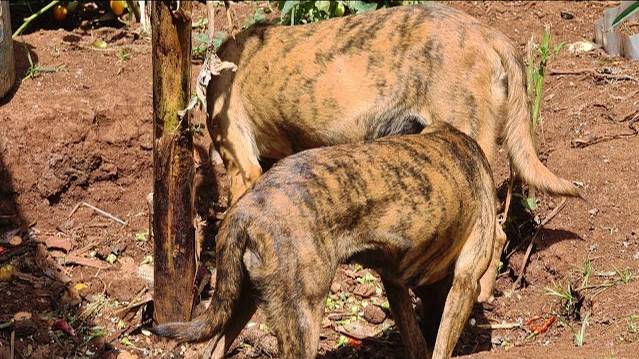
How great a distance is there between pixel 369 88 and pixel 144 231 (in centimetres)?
213

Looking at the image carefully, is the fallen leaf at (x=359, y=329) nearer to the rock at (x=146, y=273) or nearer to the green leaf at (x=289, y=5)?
the rock at (x=146, y=273)

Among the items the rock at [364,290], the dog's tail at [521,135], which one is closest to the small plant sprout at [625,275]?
the dog's tail at [521,135]

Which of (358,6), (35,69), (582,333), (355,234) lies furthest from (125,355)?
(358,6)

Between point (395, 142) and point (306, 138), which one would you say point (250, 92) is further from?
point (395, 142)

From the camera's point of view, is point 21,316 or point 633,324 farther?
point 21,316

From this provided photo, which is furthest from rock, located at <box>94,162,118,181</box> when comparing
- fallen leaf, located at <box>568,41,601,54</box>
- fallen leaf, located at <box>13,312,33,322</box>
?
fallen leaf, located at <box>568,41,601,54</box>

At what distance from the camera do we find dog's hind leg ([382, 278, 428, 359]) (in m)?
6.70

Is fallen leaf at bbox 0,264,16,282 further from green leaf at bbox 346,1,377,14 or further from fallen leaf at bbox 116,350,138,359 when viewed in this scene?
green leaf at bbox 346,1,377,14

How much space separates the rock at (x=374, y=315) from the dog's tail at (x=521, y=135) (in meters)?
1.31

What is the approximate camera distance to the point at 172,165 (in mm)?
6617

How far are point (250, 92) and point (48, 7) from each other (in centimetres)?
330

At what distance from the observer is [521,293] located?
782 cm

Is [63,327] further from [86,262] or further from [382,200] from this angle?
[382,200]

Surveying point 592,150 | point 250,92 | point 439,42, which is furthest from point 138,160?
point 592,150
